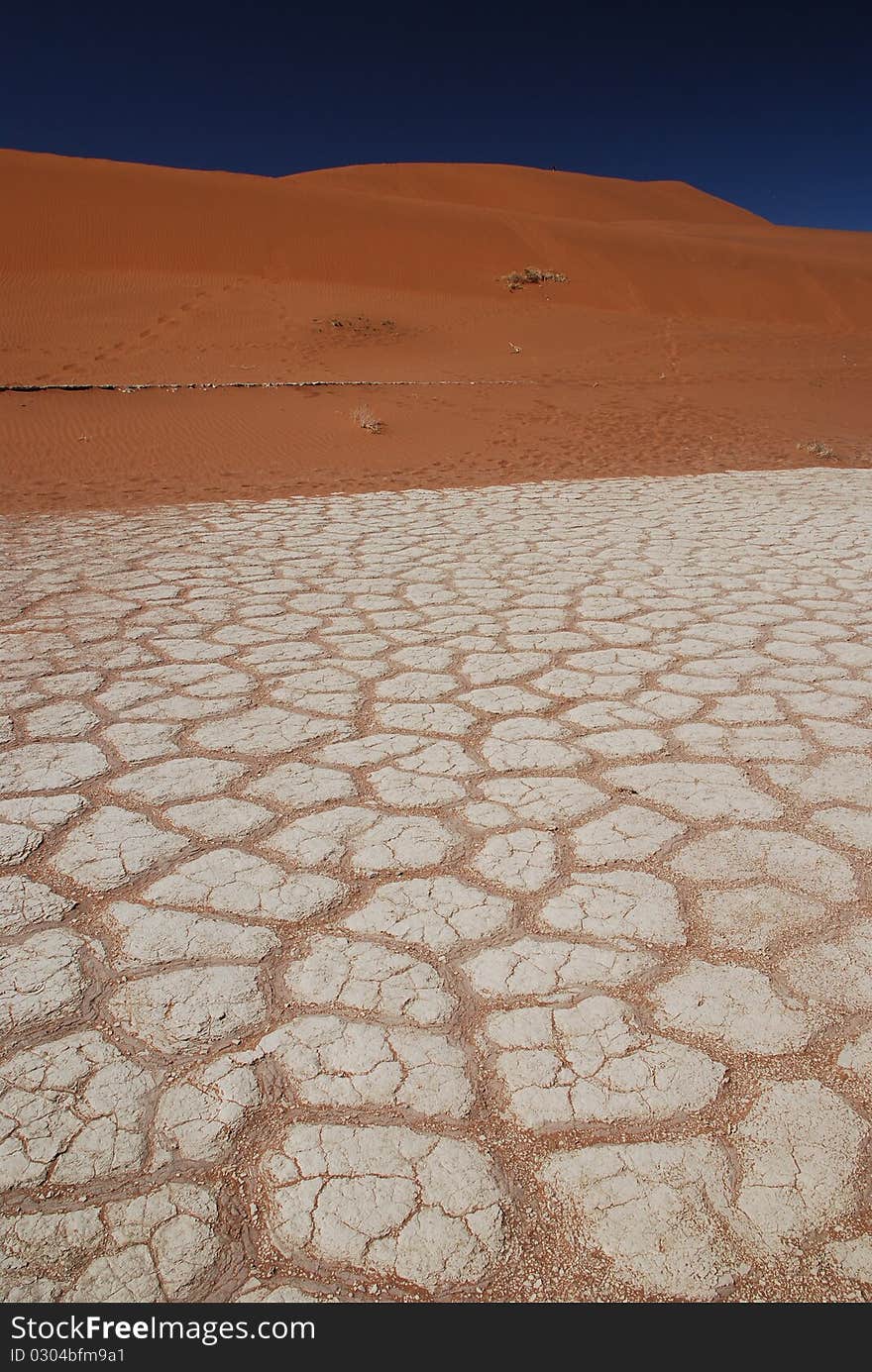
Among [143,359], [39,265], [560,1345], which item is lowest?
[560,1345]

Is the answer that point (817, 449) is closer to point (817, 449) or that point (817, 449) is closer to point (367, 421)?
point (817, 449)

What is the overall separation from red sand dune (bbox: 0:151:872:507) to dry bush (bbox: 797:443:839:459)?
14cm

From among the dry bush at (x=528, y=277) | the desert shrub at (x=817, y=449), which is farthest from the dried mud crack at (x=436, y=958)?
the dry bush at (x=528, y=277)

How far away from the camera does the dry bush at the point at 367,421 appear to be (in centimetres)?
920

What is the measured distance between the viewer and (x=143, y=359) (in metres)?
12.9

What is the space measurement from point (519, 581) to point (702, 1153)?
3121mm

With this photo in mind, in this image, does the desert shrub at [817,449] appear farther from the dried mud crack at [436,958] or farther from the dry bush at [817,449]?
the dried mud crack at [436,958]

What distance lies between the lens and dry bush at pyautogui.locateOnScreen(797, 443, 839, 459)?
28.2 ft

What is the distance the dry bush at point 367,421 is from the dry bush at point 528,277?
981 centimetres

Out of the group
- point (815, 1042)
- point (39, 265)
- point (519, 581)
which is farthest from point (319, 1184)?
point (39, 265)

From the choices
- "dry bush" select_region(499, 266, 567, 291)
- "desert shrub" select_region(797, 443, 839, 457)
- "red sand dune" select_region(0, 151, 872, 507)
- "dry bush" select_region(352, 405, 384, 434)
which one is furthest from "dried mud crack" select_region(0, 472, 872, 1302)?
"dry bush" select_region(499, 266, 567, 291)

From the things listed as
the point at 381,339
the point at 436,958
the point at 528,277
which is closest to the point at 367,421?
the point at 381,339

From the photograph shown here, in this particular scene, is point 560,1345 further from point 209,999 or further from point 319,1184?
point 209,999

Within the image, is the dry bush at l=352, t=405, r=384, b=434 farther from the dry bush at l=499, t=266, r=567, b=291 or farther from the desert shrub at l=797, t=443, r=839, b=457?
the dry bush at l=499, t=266, r=567, b=291
